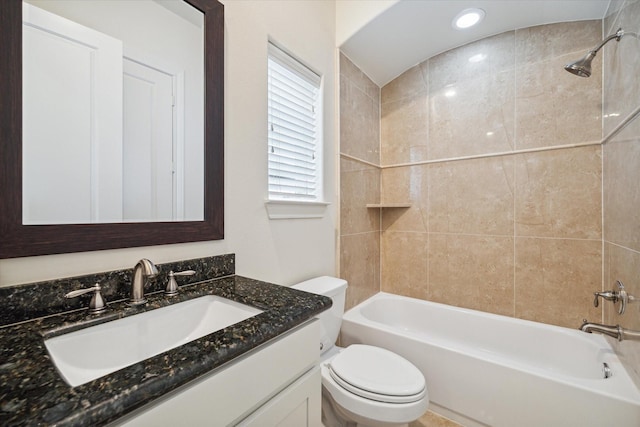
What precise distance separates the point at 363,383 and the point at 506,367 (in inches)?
28.8

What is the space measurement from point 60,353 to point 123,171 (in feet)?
1.74

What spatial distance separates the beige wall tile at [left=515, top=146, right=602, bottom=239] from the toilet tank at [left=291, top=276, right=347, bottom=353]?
137cm

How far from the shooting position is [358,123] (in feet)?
7.00

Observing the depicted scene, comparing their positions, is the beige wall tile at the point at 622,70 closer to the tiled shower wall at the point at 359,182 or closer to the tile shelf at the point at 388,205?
the tile shelf at the point at 388,205

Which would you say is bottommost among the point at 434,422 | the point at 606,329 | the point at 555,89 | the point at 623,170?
the point at 434,422

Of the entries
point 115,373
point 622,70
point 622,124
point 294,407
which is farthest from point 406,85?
point 115,373

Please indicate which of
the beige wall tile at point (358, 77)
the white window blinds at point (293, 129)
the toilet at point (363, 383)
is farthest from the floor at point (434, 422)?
the beige wall tile at point (358, 77)

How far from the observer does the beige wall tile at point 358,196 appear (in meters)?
1.94

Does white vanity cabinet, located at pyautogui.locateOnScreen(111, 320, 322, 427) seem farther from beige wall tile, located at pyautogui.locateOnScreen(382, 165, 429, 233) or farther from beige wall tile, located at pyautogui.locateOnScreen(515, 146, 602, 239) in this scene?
beige wall tile, located at pyautogui.locateOnScreen(515, 146, 602, 239)

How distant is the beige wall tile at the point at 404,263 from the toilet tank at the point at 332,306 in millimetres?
983

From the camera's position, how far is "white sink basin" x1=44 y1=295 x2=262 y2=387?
0.62 m

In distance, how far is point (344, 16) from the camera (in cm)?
187

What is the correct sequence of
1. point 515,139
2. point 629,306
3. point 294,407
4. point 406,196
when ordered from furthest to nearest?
point 406,196 → point 515,139 → point 629,306 → point 294,407

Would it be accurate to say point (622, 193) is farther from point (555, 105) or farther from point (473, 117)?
point (473, 117)
